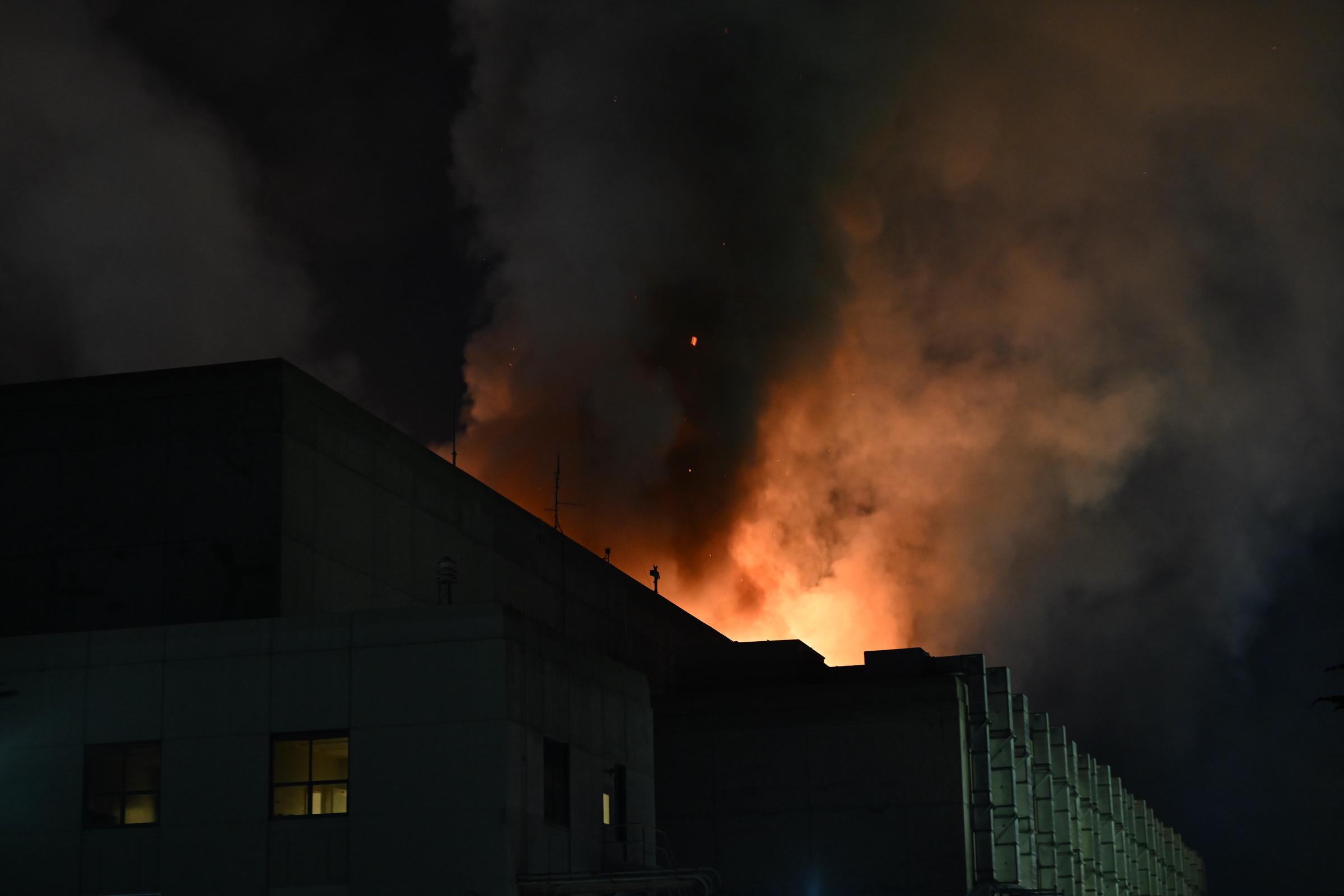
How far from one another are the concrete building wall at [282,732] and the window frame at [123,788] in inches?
3.8

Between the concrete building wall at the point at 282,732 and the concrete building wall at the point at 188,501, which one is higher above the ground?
the concrete building wall at the point at 188,501

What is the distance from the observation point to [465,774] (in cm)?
3381

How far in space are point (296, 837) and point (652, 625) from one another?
37.5 m

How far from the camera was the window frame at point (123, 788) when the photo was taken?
3466 centimetres

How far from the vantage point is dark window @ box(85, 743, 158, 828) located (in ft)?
114

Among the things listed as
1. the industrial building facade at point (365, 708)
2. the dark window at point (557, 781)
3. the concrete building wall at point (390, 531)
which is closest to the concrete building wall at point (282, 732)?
the industrial building facade at point (365, 708)

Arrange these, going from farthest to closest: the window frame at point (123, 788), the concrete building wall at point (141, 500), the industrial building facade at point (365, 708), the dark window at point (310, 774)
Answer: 1. the concrete building wall at point (141, 500)
2. the window frame at point (123, 788)
3. the dark window at point (310, 774)
4. the industrial building facade at point (365, 708)

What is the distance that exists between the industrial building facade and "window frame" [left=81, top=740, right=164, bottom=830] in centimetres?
5

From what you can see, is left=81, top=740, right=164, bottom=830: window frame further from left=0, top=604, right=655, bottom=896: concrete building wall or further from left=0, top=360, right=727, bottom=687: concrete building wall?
left=0, top=360, right=727, bottom=687: concrete building wall

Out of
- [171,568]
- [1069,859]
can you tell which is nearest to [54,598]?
[171,568]

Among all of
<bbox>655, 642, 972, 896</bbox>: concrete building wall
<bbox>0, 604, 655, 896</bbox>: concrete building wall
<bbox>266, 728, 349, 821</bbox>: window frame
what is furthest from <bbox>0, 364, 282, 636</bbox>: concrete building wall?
<bbox>655, 642, 972, 896</bbox>: concrete building wall

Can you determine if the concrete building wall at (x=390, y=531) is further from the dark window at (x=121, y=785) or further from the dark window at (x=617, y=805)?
the dark window at (x=617, y=805)

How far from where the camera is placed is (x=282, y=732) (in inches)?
1357

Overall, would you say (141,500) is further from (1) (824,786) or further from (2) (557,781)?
(1) (824,786)
